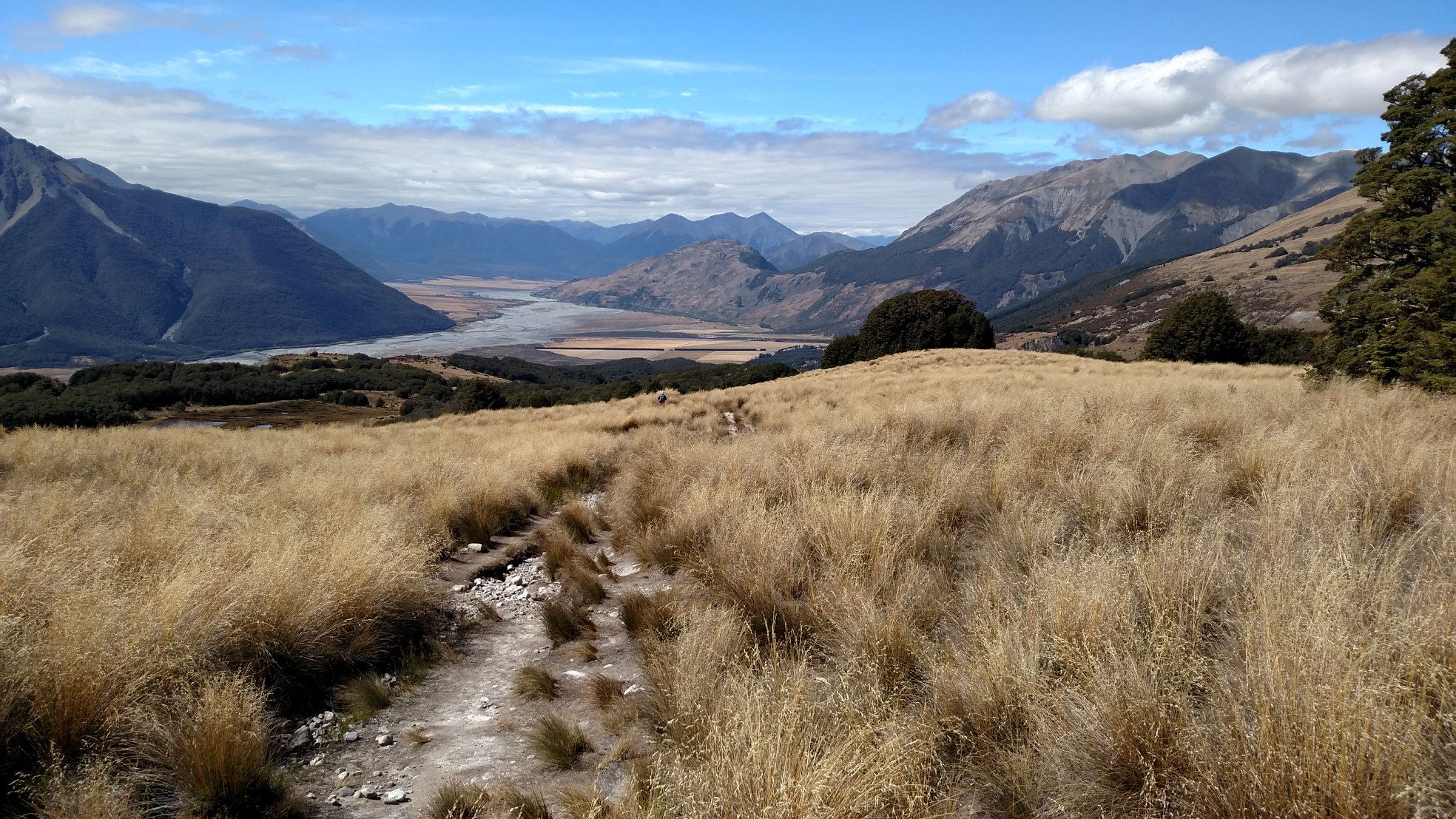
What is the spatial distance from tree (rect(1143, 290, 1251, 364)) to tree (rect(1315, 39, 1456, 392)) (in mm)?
42919

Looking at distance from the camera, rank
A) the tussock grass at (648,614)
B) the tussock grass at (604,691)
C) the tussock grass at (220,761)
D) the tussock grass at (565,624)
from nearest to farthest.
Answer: the tussock grass at (220,761), the tussock grass at (604,691), the tussock grass at (648,614), the tussock grass at (565,624)

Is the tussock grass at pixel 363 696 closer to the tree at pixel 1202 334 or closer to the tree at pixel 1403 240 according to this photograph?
the tree at pixel 1403 240

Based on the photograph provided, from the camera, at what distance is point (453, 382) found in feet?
297

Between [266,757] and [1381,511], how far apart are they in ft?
25.4

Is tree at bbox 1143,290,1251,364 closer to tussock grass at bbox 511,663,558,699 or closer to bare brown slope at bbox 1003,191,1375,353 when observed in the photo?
bare brown slope at bbox 1003,191,1375,353

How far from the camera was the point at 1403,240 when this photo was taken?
15703 millimetres

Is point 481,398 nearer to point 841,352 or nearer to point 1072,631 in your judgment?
point 841,352

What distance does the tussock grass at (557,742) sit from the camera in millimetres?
3748

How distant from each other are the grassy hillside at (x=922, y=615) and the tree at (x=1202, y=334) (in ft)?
185

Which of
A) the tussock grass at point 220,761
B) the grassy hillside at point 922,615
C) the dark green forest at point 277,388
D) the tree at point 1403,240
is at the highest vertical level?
the tree at point 1403,240

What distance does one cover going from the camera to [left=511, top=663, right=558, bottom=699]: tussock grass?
4633 mm

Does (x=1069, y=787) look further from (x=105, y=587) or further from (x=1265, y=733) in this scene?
(x=105, y=587)

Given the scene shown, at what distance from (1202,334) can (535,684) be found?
66452mm

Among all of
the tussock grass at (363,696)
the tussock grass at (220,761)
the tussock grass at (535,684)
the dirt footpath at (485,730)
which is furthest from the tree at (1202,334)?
the tussock grass at (220,761)
